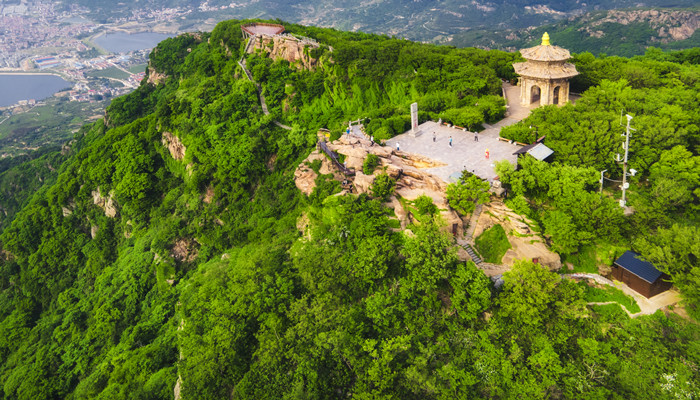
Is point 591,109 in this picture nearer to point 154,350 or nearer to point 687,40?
point 154,350

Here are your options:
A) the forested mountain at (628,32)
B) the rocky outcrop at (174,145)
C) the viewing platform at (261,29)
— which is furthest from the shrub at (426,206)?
the forested mountain at (628,32)

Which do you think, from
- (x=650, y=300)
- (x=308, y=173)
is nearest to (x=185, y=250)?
(x=308, y=173)

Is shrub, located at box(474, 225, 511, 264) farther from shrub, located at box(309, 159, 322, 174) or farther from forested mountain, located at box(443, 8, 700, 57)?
forested mountain, located at box(443, 8, 700, 57)

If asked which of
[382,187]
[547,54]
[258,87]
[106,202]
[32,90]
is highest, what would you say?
[547,54]

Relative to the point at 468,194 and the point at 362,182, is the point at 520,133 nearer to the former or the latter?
the point at 468,194

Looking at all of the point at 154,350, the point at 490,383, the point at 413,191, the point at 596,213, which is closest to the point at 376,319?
the point at 490,383
